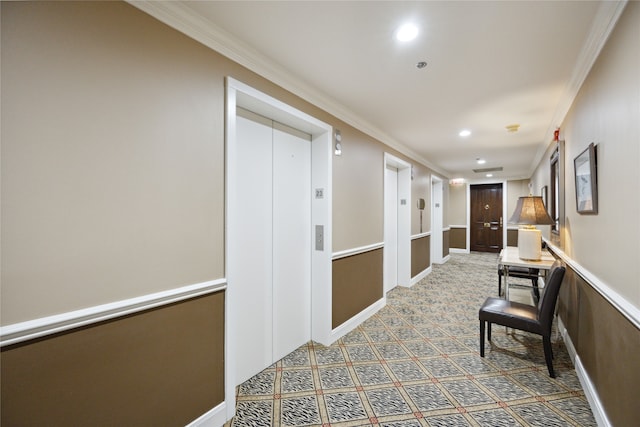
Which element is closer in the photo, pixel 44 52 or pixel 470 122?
pixel 44 52

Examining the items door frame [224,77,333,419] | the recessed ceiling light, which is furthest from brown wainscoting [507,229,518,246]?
the recessed ceiling light

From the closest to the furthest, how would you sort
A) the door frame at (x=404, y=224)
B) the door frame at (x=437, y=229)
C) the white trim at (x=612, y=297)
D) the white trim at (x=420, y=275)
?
the white trim at (x=612, y=297) → the door frame at (x=404, y=224) → the white trim at (x=420, y=275) → the door frame at (x=437, y=229)

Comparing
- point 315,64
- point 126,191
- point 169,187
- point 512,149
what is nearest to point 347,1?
point 315,64

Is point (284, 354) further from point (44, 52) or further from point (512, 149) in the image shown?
point (512, 149)

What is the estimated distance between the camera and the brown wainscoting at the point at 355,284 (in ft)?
9.74

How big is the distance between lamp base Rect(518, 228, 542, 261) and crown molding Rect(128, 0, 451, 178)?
251cm

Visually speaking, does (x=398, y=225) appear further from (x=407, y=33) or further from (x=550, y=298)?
(x=407, y=33)

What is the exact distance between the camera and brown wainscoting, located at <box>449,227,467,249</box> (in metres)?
9.02

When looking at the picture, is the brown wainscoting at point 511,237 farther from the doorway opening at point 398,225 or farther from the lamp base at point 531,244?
the lamp base at point 531,244

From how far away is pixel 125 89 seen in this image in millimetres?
1353

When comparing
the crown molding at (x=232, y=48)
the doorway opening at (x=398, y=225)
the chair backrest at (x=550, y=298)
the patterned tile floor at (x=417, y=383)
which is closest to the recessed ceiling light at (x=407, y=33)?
the crown molding at (x=232, y=48)

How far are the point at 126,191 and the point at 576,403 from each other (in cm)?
324

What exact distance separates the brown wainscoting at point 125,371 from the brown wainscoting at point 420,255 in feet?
13.8

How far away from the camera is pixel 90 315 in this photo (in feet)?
4.03
